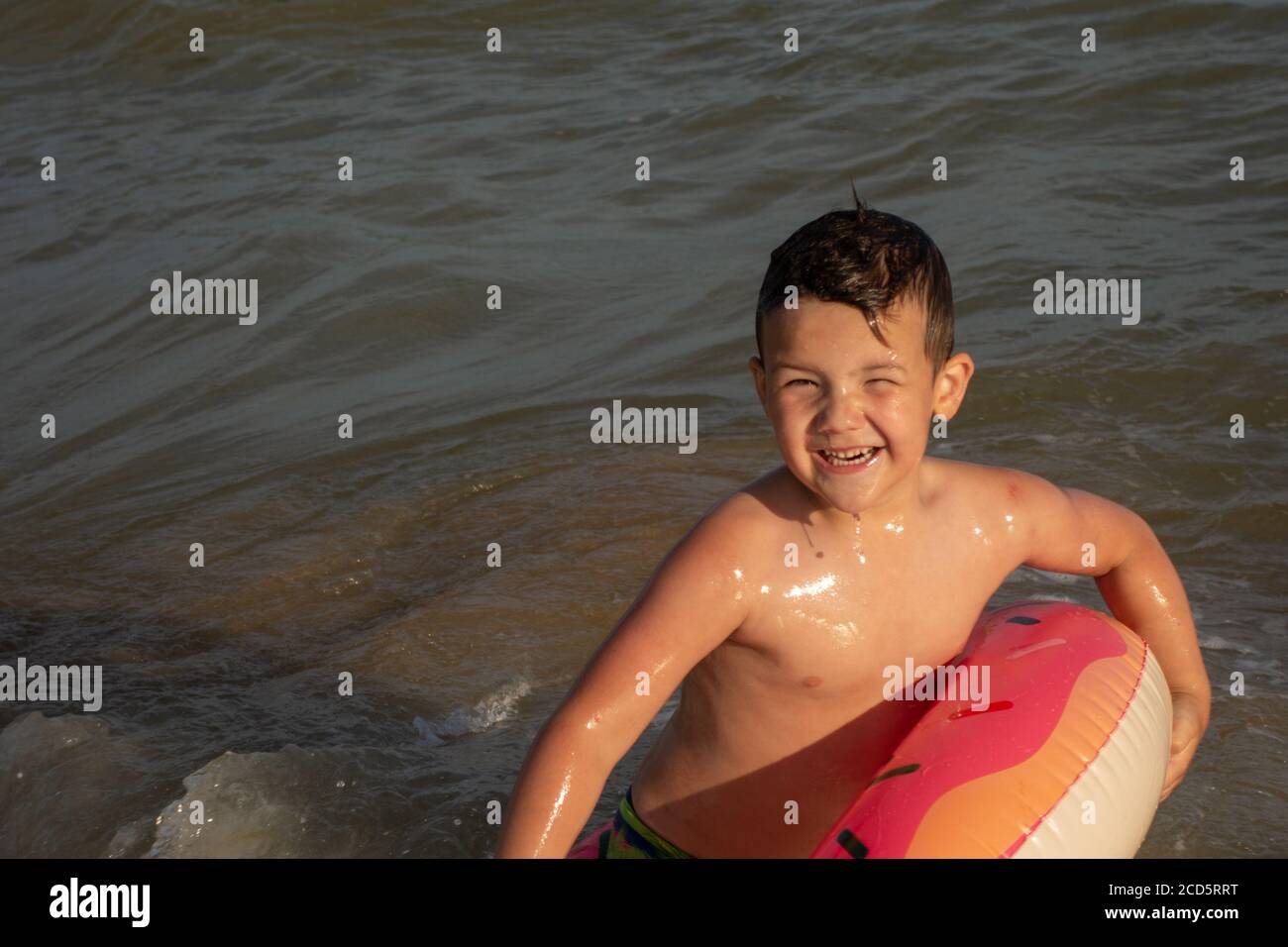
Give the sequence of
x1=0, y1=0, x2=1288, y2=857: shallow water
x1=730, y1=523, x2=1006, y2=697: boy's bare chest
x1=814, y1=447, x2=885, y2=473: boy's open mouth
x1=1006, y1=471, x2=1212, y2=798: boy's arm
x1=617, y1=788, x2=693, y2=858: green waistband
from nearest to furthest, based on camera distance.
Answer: x1=814, y1=447, x2=885, y2=473: boy's open mouth < x1=730, y1=523, x2=1006, y2=697: boy's bare chest < x1=617, y1=788, x2=693, y2=858: green waistband < x1=1006, y1=471, x2=1212, y2=798: boy's arm < x1=0, y1=0, x2=1288, y2=857: shallow water

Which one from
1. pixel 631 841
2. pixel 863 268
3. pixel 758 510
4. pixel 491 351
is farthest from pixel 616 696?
pixel 491 351

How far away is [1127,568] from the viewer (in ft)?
10.9

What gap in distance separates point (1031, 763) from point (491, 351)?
4.84 metres

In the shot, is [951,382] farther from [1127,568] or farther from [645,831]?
[645,831]

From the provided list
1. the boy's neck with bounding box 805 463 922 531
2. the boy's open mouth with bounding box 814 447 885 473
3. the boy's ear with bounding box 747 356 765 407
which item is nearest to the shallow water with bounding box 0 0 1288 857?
the boy's neck with bounding box 805 463 922 531

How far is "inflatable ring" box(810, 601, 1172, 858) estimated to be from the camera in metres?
2.66

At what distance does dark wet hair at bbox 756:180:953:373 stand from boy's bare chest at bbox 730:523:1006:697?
42cm

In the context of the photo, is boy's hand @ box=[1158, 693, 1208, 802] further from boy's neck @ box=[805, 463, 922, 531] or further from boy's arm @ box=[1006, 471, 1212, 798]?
boy's neck @ box=[805, 463, 922, 531]

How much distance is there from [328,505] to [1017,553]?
3402mm

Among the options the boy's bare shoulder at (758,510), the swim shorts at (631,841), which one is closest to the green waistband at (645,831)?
the swim shorts at (631,841)

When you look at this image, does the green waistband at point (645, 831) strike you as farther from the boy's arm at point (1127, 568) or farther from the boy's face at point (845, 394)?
the boy's arm at point (1127, 568)
